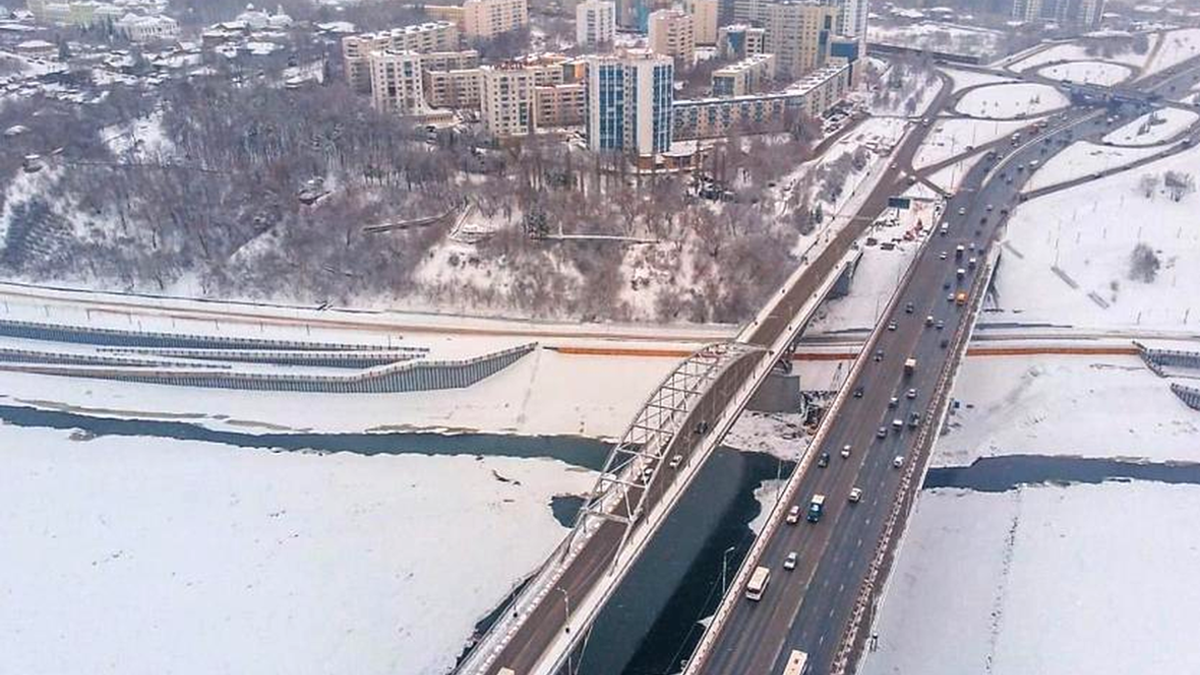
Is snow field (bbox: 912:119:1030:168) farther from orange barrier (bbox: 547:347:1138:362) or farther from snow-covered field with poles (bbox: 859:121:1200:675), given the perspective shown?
orange barrier (bbox: 547:347:1138:362)

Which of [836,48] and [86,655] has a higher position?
[836,48]

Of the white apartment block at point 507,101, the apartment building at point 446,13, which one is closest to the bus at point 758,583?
the white apartment block at point 507,101

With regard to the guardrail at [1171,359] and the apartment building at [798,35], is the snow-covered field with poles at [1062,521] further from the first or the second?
the apartment building at [798,35]

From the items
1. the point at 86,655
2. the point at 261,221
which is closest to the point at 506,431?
the point at 86,655

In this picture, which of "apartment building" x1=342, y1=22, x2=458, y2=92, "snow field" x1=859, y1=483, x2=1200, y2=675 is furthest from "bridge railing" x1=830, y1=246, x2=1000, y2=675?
"apartment building" x1=342, y1=22, x2=458, y2=92

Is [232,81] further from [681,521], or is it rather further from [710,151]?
[681,521]

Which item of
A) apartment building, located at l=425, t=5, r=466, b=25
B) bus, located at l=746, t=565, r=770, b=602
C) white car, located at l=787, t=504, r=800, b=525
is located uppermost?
apartment building, located at l=425, t=5, r=466, b=25
